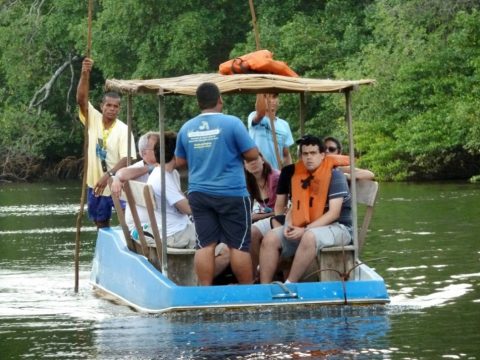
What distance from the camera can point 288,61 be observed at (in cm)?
4569

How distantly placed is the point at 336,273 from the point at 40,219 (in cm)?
1567

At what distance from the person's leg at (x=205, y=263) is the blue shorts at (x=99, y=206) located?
11.1ft

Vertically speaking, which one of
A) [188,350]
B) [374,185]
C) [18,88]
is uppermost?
[18,88]

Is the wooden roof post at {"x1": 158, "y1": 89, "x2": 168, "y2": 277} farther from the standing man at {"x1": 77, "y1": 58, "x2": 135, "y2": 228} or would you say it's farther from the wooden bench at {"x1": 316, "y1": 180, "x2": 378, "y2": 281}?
the standing man at {"x1": 77, "y1": 58, "x2": 135, "y2": 228}

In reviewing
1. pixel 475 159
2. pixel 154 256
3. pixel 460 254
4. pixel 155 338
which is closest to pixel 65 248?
pixel 460 254

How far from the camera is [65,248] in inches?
786

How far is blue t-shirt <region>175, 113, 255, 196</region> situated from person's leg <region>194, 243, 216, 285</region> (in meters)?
0.46

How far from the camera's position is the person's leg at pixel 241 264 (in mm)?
11750

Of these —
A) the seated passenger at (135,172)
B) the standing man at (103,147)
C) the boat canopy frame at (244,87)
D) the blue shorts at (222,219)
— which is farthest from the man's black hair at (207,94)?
the standing man at (103,147)

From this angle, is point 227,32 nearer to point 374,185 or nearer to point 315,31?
point 315,31

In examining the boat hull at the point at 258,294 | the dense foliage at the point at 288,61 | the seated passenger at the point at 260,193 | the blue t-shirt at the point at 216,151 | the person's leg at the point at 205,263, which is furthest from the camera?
the dense foliage at the point at 288,61

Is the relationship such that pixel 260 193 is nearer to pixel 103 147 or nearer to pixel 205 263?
pixel 205 263

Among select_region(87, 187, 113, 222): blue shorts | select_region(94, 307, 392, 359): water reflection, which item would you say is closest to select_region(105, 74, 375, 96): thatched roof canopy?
select_region(94, 307, 392, 359): water reflection

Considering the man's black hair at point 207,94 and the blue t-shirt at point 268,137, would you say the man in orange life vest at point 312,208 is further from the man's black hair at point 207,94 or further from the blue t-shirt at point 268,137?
the blue t-shirt at point 268,137
